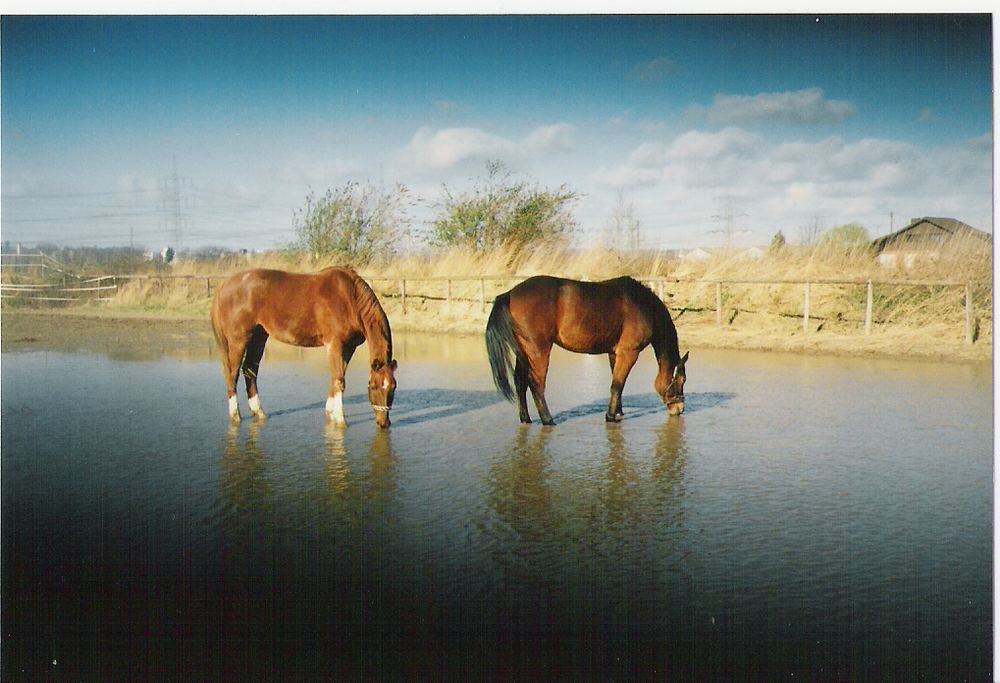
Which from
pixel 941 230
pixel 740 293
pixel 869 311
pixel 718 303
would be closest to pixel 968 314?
pixel 941 230

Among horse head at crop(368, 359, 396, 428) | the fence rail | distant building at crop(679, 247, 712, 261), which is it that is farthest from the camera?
distant building at crop(679, 247, 712, 261)

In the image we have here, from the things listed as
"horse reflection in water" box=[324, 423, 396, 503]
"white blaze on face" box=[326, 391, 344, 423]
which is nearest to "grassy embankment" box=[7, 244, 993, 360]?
"white blaze on face" box=[326, 391, 344, 423]

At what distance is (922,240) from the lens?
38.9ft

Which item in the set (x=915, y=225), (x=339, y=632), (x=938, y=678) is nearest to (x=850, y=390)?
→ (x=915, y=225)

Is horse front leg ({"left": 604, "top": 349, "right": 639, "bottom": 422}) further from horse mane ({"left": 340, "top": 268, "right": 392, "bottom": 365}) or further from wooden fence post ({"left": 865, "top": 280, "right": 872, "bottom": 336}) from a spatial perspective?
wooden fence post ({"left": 865, "top": 280, "right": 872, "bottom": 336})

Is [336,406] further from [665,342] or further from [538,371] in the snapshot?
[665,342]

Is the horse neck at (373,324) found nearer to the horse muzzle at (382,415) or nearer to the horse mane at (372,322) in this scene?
the horse mane at (372,322)

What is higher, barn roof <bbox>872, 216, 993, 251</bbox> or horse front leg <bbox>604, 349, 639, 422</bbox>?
barn roof <bbox>872, 216, 993, 251</bbox>

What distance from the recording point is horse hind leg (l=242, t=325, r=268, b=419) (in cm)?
816

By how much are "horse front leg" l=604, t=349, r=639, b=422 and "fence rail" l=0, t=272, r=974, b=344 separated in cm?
508

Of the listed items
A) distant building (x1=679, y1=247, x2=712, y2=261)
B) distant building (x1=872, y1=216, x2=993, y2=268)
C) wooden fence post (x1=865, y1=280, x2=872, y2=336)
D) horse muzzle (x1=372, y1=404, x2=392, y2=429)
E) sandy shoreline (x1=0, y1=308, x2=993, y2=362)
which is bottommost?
horse muzzle (x1=372, y1=404, x2=392, y2=429)

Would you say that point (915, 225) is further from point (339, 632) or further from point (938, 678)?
point (339, 632)

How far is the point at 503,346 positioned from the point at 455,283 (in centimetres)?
670

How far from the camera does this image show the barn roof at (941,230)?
943 centimetres
